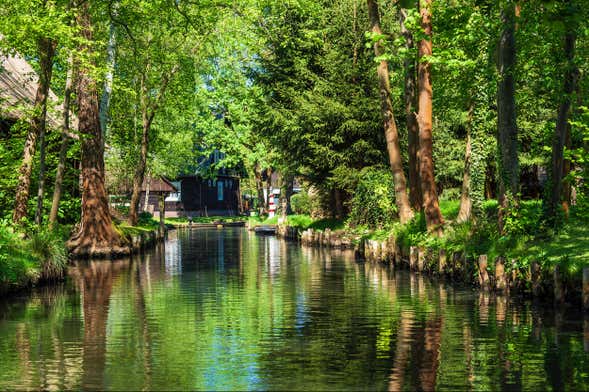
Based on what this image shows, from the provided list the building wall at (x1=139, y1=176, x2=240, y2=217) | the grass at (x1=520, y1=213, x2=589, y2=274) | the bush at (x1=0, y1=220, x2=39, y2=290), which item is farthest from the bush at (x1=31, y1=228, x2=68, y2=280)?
the building wall at (x1=139, y1=176, x2=240, y2=217)

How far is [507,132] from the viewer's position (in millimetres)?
26328

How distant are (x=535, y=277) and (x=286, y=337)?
7.27 m

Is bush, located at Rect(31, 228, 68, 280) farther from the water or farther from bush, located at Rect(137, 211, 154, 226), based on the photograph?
bush, located at Rect(137, 211, 154, 226)

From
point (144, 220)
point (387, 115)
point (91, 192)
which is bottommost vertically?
point (144, 220)

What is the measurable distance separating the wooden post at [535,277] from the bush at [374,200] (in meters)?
20.5

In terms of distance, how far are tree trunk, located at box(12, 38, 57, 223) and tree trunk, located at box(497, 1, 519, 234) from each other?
14.8m

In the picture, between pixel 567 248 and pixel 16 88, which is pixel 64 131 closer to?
pixel 16 88

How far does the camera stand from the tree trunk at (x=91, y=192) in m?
41.0

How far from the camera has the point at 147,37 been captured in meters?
58.0

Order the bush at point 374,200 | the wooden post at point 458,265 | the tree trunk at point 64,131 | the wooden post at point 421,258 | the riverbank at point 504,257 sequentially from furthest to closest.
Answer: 1. the bush at point 374,200
2. the tree trunk at point 64,131
3. the wooden post at point 421,258
4. the wooden post at point 458,265
5. the riverbank at point 504,257

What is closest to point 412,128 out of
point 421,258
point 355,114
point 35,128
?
point 421,258

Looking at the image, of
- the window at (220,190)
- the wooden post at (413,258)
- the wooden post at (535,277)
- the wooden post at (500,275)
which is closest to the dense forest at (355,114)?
the wooden post at (500,275)

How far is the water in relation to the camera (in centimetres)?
1356

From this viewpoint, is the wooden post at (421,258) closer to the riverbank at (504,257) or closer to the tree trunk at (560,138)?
the riverbank at (504,257)
